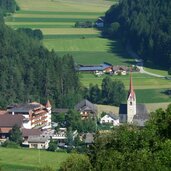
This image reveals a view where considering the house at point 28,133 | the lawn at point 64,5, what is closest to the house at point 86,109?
the house at point 28,133

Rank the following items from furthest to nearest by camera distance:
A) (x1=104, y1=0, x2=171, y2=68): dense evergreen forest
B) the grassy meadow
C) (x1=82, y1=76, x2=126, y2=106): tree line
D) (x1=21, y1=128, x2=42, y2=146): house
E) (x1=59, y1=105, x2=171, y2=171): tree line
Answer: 1. (x1=104, y1=0, x2=171, y2=68): dense evergreen forest
2. the grassy meadow
3. (x1=82, y1=76, x2=126, y2=106): tree line
4. (x1=21, y1=128, x2=42, y2=146): house
5. (x1=59, y1=105, x2=171, y2=171): tree line

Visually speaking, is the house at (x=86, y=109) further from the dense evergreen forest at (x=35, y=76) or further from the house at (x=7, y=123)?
the house at (x=7, y=123)

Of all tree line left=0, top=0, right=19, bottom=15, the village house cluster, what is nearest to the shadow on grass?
the village house cluster

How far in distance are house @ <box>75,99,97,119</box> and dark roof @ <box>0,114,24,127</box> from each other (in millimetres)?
3738

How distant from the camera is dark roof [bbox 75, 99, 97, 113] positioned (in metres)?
39.0

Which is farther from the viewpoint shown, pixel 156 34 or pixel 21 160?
pixel 156 34

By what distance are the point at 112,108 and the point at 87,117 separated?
335 cm

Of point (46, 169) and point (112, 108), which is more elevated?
point (46, 169)

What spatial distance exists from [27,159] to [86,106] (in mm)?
11094

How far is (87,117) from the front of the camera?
38125 millimetres

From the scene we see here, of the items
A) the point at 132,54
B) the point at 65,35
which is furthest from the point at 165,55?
the point at 65,35

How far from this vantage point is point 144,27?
62562 mm

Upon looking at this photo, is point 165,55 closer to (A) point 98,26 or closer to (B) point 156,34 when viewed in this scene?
(B) point 156,34

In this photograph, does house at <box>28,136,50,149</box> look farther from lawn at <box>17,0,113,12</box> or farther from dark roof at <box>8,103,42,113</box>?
lawn at <box>17,0,113,12</box>
